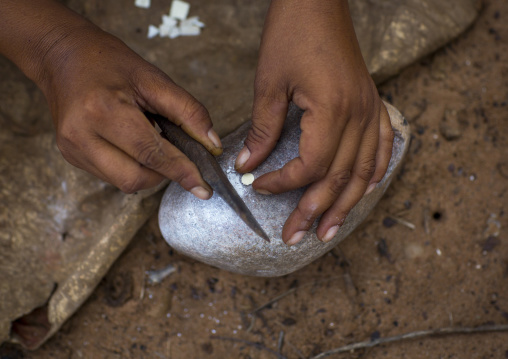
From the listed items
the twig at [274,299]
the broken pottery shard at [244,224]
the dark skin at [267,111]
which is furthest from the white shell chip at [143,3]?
the twig at [274,299]

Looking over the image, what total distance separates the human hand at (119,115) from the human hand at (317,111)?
0.22m

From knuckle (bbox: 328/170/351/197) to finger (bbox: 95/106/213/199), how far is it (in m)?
0.44

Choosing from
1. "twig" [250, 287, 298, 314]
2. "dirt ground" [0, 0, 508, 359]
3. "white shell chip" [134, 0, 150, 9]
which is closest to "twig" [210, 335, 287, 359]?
"dirt ground" [0, 0, 508, 359]

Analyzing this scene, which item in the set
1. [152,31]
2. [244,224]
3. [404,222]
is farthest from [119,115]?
[404,222]

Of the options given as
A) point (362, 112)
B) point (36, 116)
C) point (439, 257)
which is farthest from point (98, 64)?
point (439, 257)

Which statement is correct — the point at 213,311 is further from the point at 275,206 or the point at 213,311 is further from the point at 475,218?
→ the point at 475,218

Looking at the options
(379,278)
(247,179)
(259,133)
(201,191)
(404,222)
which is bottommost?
(379,278)

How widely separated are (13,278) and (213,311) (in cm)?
105

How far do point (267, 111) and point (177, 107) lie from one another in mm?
306

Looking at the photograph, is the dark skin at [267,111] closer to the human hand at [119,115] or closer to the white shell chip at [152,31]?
the human hand at [119,115]

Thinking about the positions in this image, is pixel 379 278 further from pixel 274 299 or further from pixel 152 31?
pixel 152 31

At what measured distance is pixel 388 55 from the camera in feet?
7.95

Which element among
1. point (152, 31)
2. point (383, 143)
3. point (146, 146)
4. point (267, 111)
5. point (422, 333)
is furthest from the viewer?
point (152, 31)

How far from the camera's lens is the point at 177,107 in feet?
5.05
